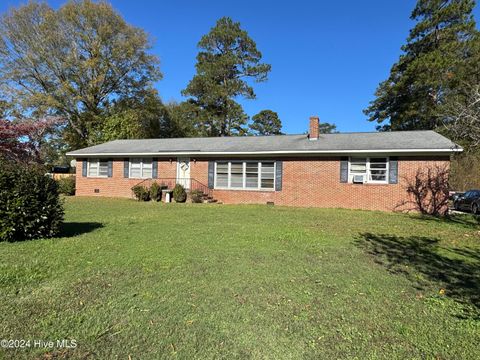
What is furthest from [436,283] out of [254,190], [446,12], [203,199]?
[446,12]

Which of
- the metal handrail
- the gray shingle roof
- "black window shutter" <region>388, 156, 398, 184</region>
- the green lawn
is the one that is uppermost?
the gray shingle roof

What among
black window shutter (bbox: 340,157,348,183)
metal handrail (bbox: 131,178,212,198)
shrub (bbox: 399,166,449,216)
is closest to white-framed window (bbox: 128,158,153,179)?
metal handrail (bbox: 131,178,212,198)

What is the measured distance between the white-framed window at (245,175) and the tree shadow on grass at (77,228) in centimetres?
847

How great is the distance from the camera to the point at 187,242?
6.69m

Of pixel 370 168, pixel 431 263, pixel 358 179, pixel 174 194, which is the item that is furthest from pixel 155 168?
pixel 431 263

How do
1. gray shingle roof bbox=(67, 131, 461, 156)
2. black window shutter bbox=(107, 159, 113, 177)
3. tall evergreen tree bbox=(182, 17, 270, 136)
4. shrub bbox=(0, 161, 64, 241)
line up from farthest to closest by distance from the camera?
tall evergreen tree bbox=(182, 17, 270, 136) → black window shutter bbox=(107, 159, 113, 177) → gray shingle roof bbox=(67, 131, 461, 156) → shrub bbox=(0, 161, 64, 241)

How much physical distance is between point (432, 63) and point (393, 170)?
1600cm

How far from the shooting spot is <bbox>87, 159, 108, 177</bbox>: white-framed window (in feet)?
64.0

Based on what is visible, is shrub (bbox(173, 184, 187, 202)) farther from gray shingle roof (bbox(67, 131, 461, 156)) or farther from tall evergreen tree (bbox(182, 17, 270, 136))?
tall evergreen tree (bbox(182, 17, 270, 136))

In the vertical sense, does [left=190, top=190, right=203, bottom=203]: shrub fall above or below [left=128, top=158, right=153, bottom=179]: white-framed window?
below

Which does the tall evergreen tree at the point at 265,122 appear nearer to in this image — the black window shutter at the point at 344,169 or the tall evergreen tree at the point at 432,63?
the tall evergreen tree at the point at 432,63

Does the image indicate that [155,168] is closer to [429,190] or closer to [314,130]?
[314,130]

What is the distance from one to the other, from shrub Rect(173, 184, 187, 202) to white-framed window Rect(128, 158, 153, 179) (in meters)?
2.51

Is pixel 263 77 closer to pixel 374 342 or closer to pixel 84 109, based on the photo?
pixel 84 109
